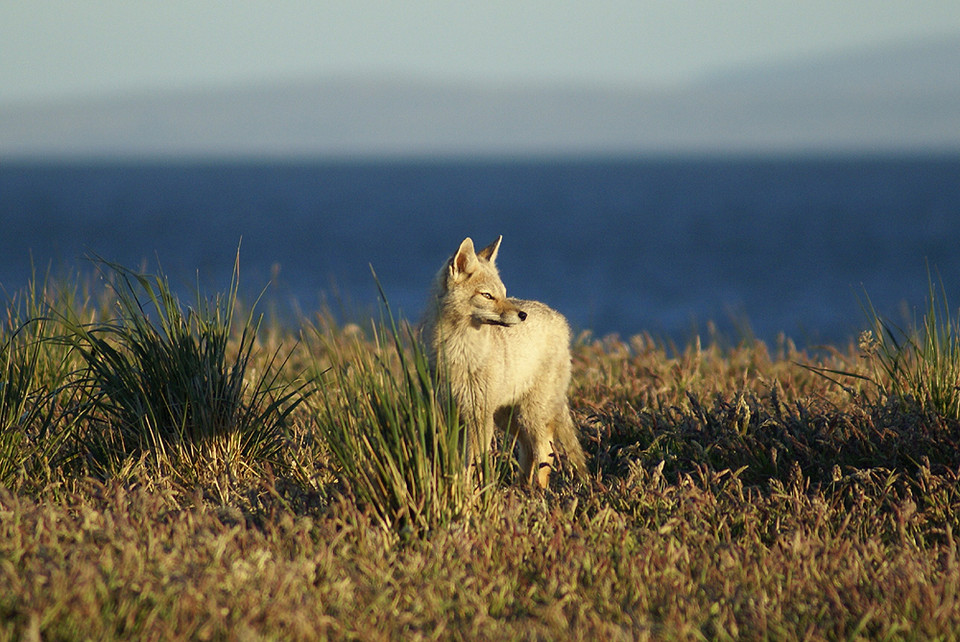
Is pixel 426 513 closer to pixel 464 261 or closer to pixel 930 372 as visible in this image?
pixel 464 261

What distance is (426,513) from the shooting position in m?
4.94

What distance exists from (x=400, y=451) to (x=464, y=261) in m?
1.44

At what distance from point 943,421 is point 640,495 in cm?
210

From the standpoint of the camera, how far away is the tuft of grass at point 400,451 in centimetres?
487

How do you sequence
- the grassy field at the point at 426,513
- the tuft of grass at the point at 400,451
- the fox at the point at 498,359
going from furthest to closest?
the fox at the point at 498,359, the tuft of grass at the point at 400,451, the grassy field at the point at 426,513

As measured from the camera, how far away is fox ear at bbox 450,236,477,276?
577 cm

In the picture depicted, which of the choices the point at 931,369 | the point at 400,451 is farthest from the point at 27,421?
the point at 931,369

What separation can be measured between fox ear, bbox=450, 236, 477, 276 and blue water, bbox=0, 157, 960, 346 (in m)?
2.68

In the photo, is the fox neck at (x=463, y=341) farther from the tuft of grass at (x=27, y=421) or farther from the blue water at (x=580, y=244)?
the blue water at (x=580, y=244)

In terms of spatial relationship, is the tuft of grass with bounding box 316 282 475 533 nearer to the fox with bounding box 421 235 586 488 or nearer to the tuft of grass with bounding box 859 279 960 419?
the fox with bounding box 421 235 586 488

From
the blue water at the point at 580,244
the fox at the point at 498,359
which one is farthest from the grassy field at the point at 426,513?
the blue water at the point at 580,244

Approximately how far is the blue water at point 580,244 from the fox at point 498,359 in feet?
8.54

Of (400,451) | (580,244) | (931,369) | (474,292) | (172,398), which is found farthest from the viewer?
(580,244)

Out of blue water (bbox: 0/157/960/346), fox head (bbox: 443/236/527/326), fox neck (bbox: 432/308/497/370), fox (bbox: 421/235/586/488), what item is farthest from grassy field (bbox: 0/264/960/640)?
blue water (bbox: 0/157/960/346)
